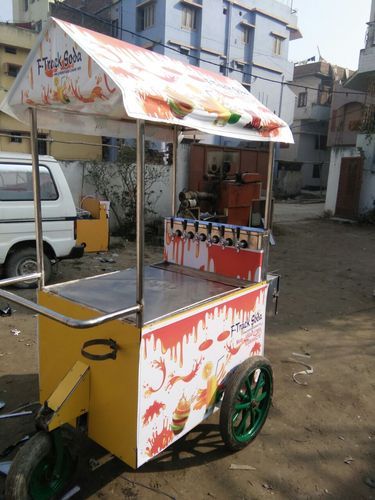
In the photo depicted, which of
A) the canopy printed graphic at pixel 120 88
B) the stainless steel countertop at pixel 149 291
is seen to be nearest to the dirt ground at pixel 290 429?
the stainless steel countertop at pixel 149 291

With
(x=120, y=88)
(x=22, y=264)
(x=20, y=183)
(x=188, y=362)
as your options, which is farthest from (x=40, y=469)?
(x=20, y=183)

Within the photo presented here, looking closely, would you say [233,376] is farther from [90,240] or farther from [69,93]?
[90,240]

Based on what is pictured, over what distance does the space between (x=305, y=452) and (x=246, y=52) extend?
26825 millimetres

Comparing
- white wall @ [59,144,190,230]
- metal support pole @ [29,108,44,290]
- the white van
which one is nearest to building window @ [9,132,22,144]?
the white van

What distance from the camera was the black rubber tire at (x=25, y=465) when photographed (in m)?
1.86

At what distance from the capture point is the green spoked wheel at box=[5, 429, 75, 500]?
6.16 feet

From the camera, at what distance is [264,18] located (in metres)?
25.4

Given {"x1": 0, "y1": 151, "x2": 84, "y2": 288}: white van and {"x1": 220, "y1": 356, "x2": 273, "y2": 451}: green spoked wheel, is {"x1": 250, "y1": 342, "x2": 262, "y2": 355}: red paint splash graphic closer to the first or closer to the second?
{"x1": 220, "y1": 356, "x2": 273, "y2": 451}: green spoked wheel

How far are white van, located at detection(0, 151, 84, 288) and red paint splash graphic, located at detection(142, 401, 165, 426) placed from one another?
4.24m

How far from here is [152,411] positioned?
2154 millimetres

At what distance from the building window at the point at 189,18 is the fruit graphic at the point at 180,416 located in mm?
23963

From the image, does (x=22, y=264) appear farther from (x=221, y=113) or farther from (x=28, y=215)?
(x=221, y=113)

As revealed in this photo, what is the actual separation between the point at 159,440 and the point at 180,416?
→ 195mm

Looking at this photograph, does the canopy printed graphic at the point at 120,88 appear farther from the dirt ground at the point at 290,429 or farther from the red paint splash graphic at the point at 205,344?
the dirt ground at the point at 290,429
